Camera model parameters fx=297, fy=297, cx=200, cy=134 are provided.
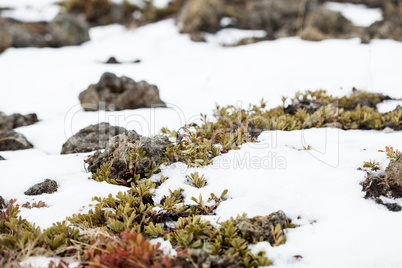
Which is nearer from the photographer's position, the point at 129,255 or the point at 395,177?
the point at 129,255

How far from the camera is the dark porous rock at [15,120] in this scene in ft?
18.3

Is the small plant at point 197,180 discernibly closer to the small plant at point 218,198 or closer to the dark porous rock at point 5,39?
the small plant at point 218,198

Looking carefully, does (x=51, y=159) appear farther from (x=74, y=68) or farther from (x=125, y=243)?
(x=74, y=68)

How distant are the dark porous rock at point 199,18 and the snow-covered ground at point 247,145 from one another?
0.86m

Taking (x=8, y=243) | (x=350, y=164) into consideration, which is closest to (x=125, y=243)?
(x=8, y=243)

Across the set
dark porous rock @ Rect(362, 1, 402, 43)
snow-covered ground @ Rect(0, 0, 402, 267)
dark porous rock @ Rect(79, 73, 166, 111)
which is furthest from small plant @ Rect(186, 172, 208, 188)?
dark porous rock @ Rect(362, 1, 402, 43)

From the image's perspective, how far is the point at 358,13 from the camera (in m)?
14.3

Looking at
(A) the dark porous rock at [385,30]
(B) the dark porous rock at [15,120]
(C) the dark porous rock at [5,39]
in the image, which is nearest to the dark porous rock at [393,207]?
(B) the dark porous rock at [15,120]

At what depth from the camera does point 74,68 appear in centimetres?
862

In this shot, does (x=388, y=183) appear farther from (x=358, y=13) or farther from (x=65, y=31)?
(x=358, y=13)

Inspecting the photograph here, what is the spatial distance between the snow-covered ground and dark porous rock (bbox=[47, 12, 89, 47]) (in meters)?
0.47

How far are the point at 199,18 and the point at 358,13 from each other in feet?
26.0

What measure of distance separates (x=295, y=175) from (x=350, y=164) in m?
0.70

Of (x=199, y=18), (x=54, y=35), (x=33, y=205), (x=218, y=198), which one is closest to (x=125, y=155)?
(x=33, y=205)
